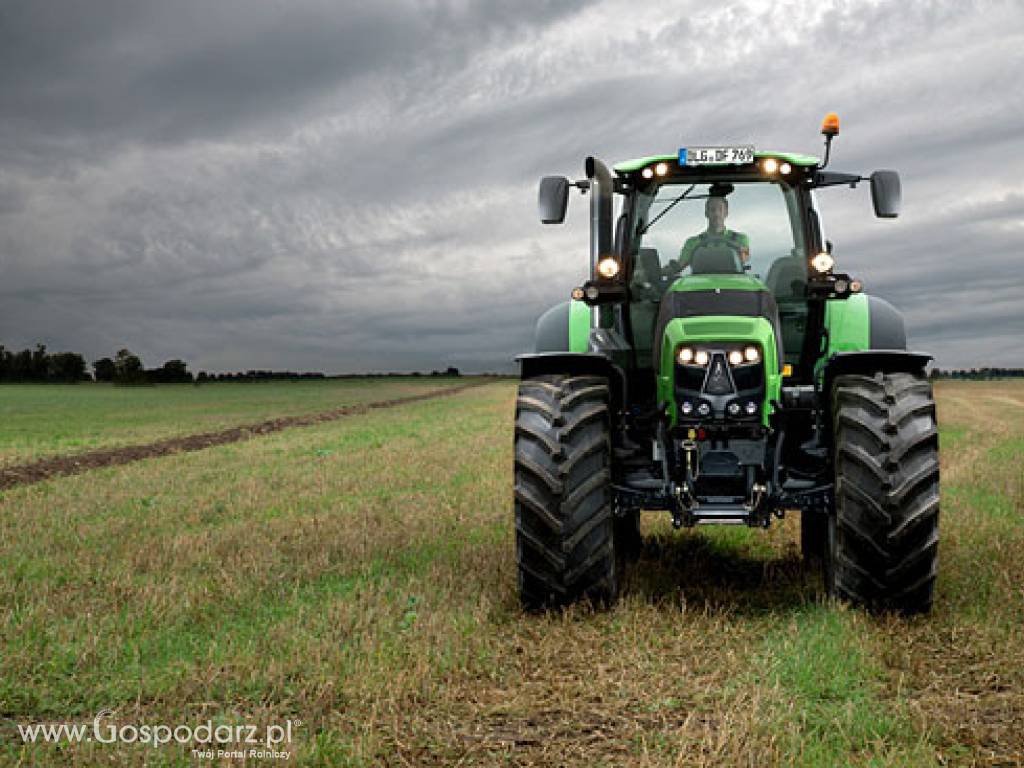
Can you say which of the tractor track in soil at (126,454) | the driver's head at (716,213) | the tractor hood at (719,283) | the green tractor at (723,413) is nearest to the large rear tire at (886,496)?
the green tractor at (723,413)

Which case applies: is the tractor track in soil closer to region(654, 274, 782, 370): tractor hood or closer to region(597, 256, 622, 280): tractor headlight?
region(597, 256, 622, 280): tractor headlight

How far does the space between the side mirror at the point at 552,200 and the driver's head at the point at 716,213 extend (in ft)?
4.23

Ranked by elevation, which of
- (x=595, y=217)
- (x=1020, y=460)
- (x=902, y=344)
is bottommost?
(x=1020, y=460)

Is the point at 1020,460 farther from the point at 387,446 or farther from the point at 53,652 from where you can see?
the point at 53,652

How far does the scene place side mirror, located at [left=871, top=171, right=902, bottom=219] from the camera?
23.2 ft

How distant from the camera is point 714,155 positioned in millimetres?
7152

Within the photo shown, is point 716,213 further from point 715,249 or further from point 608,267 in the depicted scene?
point 608,267

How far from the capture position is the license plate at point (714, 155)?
7.11 meters

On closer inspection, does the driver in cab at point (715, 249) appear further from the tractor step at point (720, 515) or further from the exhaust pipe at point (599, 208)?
the tractor step at point (720, 515)

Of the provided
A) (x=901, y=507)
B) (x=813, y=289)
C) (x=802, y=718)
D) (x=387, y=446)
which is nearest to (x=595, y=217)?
(x=813, y=289)

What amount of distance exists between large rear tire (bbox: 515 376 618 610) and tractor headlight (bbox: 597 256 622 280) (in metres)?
1.04

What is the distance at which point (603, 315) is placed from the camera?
7527 millimetres

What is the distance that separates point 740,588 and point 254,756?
4.37m

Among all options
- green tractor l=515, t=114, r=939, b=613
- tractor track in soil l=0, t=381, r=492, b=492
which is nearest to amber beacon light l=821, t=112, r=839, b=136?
green tractor l=515, t=114, r=939, b=613
